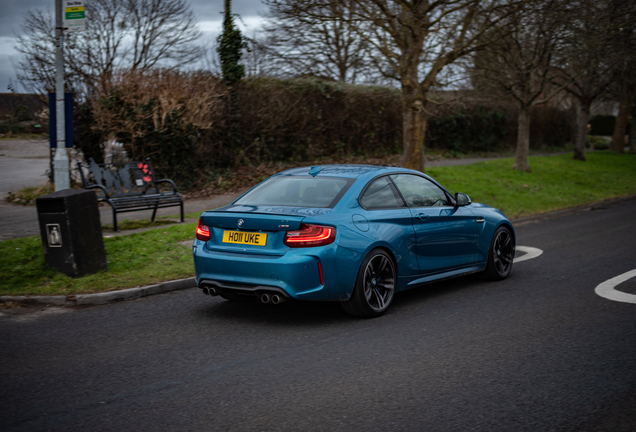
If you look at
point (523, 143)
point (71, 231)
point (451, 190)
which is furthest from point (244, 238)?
point (523, 143)

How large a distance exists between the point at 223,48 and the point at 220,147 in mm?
3355

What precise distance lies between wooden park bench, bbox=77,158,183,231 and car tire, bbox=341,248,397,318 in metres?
6.08

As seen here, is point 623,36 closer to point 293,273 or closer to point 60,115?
point 60,115

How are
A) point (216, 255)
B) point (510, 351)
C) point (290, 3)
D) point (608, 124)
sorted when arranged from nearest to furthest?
point (510, 351), point (216, 255), point (290, 3), point (608, 124)

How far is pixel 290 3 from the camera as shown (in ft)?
45.6

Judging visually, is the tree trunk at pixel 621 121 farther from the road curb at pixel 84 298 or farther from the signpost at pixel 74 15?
the road curb at pixel 84 298

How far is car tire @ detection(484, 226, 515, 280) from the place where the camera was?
7.55 metres

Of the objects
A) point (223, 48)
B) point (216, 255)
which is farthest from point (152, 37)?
point (216, 255)

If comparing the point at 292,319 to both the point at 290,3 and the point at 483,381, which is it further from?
the point at 290,3

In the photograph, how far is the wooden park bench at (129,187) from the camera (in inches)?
422

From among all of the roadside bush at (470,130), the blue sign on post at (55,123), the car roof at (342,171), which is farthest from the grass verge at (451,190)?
the roadside bush at (470,130)

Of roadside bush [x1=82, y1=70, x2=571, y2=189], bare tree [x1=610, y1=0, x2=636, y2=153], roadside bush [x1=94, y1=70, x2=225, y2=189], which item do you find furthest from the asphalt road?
bare tree [x1=610, y1=0, x2=636, y2=153]

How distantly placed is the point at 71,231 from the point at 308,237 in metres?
3.50

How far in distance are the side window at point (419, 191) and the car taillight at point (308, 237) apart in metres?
1.52
